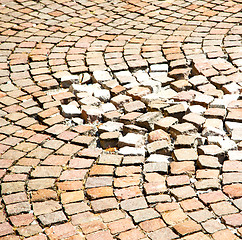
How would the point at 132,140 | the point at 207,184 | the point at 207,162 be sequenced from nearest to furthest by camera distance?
the point at 207,184
the point at 207,162
the point at 132,140

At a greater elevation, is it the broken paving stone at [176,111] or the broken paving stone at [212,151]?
the broken paving stone at [212,151]

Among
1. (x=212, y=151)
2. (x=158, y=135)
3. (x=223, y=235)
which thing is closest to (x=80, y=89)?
(x=158, y=135)

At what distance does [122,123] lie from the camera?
15.2ft

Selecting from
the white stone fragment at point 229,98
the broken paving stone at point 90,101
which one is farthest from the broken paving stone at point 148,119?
the white stone fragment at point 229,98

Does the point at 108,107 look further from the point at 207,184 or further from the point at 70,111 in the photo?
the point at 207,184

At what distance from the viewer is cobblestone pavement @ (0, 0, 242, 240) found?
3.26 metres

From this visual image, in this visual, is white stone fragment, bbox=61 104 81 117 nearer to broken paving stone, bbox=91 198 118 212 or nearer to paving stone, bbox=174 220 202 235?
broken paving stone, bbox=91 198 118 212

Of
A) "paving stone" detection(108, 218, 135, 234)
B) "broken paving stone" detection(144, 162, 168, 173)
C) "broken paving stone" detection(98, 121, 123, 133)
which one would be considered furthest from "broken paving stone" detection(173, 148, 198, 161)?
"paving stone" detection(108, 218, 135, 234)

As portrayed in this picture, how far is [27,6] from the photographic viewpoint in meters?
8.07

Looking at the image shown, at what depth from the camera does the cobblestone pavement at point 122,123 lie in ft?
10.7

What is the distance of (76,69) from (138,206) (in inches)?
115

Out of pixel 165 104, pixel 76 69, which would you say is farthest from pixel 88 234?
pixel 76 69

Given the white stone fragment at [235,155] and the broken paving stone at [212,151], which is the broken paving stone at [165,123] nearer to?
the broken paving stone at [212,151]

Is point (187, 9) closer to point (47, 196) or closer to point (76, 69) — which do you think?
point (76, 69)
